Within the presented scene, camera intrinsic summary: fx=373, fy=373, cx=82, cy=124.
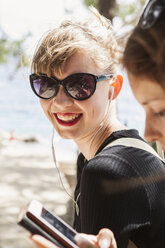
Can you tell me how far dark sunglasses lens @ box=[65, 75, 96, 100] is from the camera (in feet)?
6.91

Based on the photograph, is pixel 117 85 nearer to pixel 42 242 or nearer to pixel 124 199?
pixel 124 199

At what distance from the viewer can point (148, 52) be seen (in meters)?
1.08

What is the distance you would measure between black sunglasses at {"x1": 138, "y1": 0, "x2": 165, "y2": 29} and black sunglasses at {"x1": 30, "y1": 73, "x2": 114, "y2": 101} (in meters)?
1.00

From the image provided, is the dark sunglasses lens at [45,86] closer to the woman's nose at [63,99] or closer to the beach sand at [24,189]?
the woman's nose at [63,99]

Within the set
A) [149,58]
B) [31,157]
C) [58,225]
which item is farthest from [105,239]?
[31,157]

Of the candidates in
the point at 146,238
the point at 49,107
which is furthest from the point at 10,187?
the point at 146,238

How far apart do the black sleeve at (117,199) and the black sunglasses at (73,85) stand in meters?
0.65

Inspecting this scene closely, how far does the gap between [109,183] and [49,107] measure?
875mm

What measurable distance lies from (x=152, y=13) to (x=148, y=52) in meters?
0.12

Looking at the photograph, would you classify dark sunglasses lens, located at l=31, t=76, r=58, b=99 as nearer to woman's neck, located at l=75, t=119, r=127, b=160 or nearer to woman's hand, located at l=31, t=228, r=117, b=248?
woman's neck, located at l=75, t=119, r=127, b=160

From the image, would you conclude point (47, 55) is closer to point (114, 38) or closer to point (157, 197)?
point (114, 38)

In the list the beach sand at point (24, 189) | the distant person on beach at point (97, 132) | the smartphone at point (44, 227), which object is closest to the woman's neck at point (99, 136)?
the distant person on beach at point (97, 132)

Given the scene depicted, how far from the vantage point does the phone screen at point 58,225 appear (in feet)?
3.97

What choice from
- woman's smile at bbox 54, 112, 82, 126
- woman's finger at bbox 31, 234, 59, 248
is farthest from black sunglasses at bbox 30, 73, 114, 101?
woman's finger at bbox 31, 234, 59, 248
